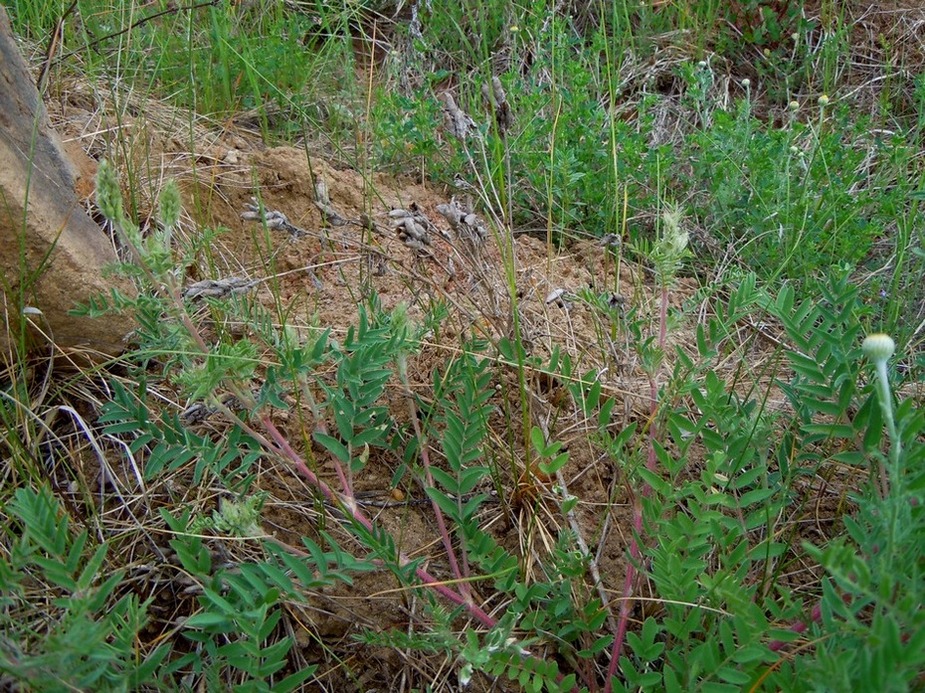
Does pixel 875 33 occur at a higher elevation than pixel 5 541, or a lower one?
higher

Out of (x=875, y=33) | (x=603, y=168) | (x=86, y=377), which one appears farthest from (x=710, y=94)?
(x=86, y=377)

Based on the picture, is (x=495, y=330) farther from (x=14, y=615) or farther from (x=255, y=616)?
(x=14, y=615)

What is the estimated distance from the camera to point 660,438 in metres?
1.70

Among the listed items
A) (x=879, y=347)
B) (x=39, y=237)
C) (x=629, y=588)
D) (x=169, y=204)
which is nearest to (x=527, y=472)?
(x=629, y=588)

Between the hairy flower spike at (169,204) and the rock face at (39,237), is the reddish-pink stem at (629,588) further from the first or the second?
the rock face at (39,237)

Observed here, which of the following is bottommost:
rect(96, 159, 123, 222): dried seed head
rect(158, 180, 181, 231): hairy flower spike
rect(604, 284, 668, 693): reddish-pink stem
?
rect(604, 284, 668, 693): reddish-pink stem

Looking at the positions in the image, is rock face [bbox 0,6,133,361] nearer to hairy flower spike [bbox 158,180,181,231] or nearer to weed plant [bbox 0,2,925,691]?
weed plant [bbox 0,2,925,691]

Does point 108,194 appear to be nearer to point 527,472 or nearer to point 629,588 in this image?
point 527,472

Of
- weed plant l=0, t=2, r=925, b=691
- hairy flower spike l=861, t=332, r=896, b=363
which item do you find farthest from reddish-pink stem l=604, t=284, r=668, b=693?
hairy flower spike l=861, t=332, r=896, b=363

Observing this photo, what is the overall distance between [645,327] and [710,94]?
6.52 feet

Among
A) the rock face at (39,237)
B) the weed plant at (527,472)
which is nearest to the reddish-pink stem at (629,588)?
the weed plant at (527,472)

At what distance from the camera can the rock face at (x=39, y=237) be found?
6.00 feet

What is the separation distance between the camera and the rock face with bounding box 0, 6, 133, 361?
183 cm

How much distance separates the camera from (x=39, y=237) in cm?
185
